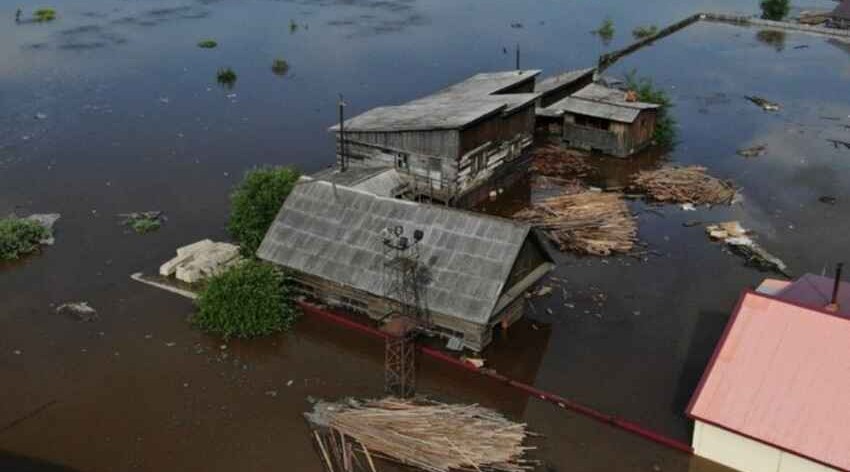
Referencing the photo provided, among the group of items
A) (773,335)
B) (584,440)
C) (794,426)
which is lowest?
(584,440)

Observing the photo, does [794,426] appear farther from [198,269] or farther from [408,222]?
[198,269]

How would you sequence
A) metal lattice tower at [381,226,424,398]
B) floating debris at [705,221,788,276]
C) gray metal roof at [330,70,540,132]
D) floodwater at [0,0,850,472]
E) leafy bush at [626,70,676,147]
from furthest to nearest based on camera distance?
leafy bush at [626,70,676,147] < gray metal roof at [330,70,540,132] < floating debris at [705,221,788,276] < metal lattice tower at [381,226,424,398] < floodwater at [0,0,850,472]

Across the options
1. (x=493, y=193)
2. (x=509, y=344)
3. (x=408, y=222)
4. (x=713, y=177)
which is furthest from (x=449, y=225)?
(x=713, y=177)

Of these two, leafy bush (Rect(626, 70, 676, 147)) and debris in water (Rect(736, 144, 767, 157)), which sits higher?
leafy bush (Rect(626, 70, 676, 147))

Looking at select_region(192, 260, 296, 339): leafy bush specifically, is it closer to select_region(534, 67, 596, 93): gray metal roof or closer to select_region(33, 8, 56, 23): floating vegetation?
select_region(534, 67, 596, 93): gray metal roof

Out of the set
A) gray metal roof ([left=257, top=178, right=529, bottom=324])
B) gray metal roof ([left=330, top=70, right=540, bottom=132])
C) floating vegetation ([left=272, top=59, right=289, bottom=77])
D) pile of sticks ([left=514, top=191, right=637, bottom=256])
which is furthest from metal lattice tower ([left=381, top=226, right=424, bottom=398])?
floating vegetation ([left=272, top=59, right=289, bottom=77])

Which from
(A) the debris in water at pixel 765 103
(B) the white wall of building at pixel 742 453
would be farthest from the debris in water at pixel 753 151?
(B) the white wall of building at pixel 742 453
